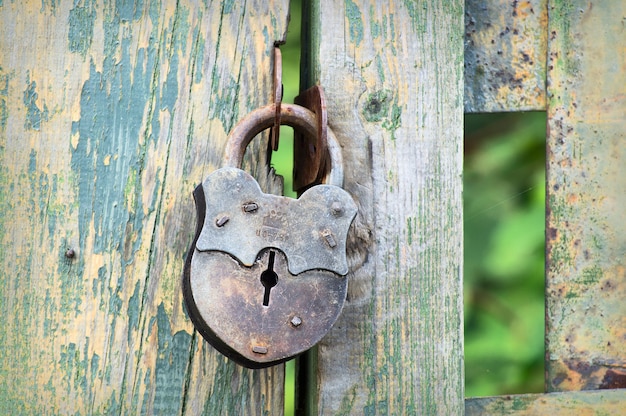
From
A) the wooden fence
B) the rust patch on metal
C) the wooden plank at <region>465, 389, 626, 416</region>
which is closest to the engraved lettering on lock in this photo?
the wooden fence

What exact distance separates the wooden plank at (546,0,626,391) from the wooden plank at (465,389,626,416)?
17mm

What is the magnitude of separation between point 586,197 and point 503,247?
26.9 inches

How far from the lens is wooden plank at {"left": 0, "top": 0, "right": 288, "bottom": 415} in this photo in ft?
2.94

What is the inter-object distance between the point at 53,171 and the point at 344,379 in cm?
49

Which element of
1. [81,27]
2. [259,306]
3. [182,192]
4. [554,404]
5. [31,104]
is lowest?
[554,404]

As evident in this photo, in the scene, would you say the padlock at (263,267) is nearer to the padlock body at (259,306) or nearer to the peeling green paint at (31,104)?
the padlock body at (259,306)

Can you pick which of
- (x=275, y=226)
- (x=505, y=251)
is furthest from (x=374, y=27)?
(x=505, y=251)

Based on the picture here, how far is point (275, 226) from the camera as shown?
2.72 ft

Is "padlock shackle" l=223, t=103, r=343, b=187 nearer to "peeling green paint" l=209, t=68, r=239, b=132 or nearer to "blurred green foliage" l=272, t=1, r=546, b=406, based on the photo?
"peeling green paint" l=209, t=68, r=239, b=132

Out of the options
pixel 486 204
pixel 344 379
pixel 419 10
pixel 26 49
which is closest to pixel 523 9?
pixel 419 10

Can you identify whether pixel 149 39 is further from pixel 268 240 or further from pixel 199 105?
pixel 268 240

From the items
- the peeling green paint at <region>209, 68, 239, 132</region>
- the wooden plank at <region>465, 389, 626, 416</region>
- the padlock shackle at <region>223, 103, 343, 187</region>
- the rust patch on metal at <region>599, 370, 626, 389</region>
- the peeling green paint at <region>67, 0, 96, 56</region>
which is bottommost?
the wooden plank at <region>465, 389, 626, 416</region>

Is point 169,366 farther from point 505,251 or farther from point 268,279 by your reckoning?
point 505,251

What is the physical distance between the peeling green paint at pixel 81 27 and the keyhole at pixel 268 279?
1.26ft
